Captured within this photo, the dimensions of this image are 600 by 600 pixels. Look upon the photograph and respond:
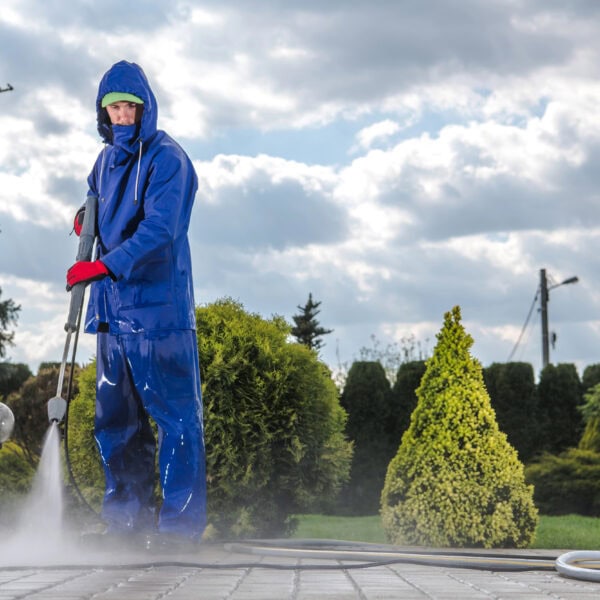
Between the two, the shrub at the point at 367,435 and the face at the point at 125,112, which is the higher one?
the face at the point at 125,112

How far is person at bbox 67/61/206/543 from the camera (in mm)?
5660

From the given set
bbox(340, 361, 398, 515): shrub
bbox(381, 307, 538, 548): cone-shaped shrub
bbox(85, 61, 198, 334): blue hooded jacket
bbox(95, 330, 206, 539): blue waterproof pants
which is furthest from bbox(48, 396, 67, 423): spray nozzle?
bbox(340, 361, 398, 515): shrub

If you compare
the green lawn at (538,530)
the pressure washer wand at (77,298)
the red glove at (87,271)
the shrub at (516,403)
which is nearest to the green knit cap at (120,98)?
the pressure washer wand at (77,298)

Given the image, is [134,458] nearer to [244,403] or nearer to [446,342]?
[244,403]

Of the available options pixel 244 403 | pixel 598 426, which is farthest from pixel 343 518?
pixel 244 403

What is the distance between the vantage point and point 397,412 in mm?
14859

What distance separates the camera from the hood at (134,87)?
5.88 metres

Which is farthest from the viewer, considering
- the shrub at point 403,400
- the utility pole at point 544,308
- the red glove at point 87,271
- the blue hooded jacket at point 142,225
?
the utility pole at point 544,308

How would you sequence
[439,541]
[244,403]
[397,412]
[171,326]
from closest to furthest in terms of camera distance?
[171,326], [439,541], [244,403], [397,412]

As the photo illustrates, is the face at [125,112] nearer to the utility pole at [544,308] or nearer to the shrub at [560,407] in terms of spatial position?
the shrub at [560,407]

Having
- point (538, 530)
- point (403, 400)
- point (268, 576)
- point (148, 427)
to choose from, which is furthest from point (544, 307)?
point (268, 576)

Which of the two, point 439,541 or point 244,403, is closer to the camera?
point 439,541

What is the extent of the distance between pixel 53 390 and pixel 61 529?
25.0 feet

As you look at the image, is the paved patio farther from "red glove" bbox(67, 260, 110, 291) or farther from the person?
"red glove" bbox(67, 260, 110, 291)
